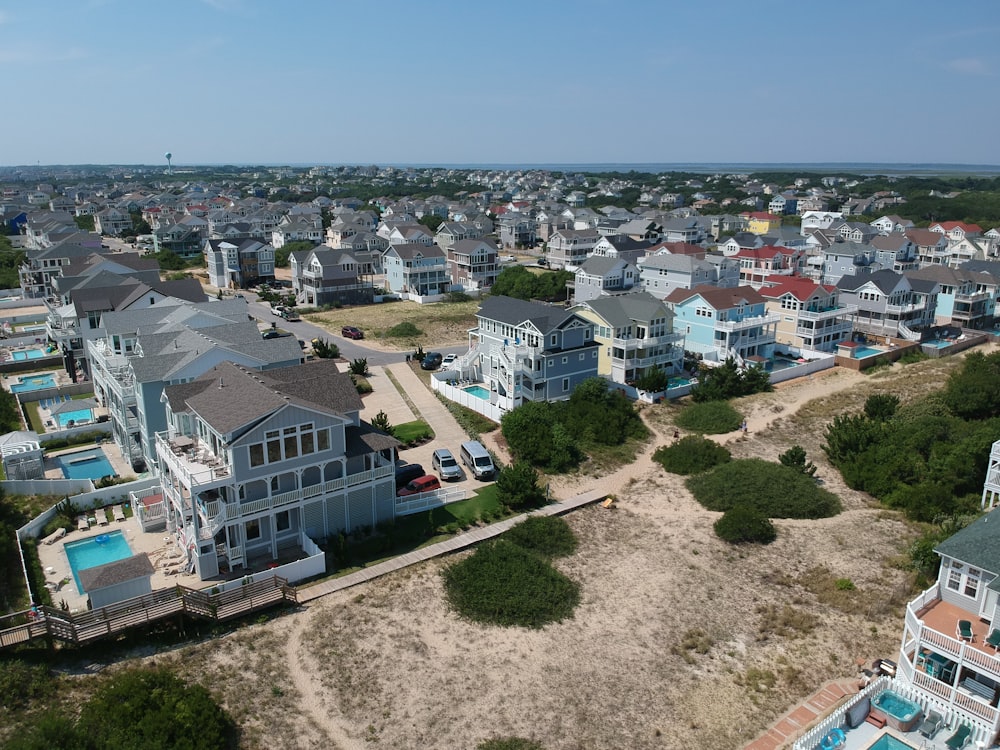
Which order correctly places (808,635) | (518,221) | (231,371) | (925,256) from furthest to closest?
(518,221) < (925,256) < (231,371) < (808,635)

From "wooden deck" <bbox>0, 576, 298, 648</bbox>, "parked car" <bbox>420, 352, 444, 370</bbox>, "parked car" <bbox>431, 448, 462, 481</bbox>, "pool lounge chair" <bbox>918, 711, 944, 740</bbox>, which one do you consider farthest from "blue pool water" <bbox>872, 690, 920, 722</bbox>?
"parked car" <bbox>420, 352, 444, 370</bbox>

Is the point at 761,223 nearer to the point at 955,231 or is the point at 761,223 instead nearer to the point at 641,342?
the point at 955,231

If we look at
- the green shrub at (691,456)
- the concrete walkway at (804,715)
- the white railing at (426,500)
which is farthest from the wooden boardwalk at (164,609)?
the green shrub at (691,456)

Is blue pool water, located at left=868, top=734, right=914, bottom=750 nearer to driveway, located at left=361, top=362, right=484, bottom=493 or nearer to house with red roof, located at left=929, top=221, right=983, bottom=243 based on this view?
driveway, located at left=361, top=362, right=484, bottom=493

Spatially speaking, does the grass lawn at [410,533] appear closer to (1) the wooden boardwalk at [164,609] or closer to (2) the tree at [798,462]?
(1) the wooden boardwalk at [164,609]

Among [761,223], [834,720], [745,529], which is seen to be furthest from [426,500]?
[761,223]

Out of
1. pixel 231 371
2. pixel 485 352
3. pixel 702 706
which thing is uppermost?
pixel 231 371

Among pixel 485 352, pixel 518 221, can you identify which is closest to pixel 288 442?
pixel 485 352

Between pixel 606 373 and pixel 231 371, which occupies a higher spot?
pixel 231 371

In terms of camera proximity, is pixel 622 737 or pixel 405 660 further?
pixel 405 660

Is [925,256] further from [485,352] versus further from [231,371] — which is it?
[231,371]
